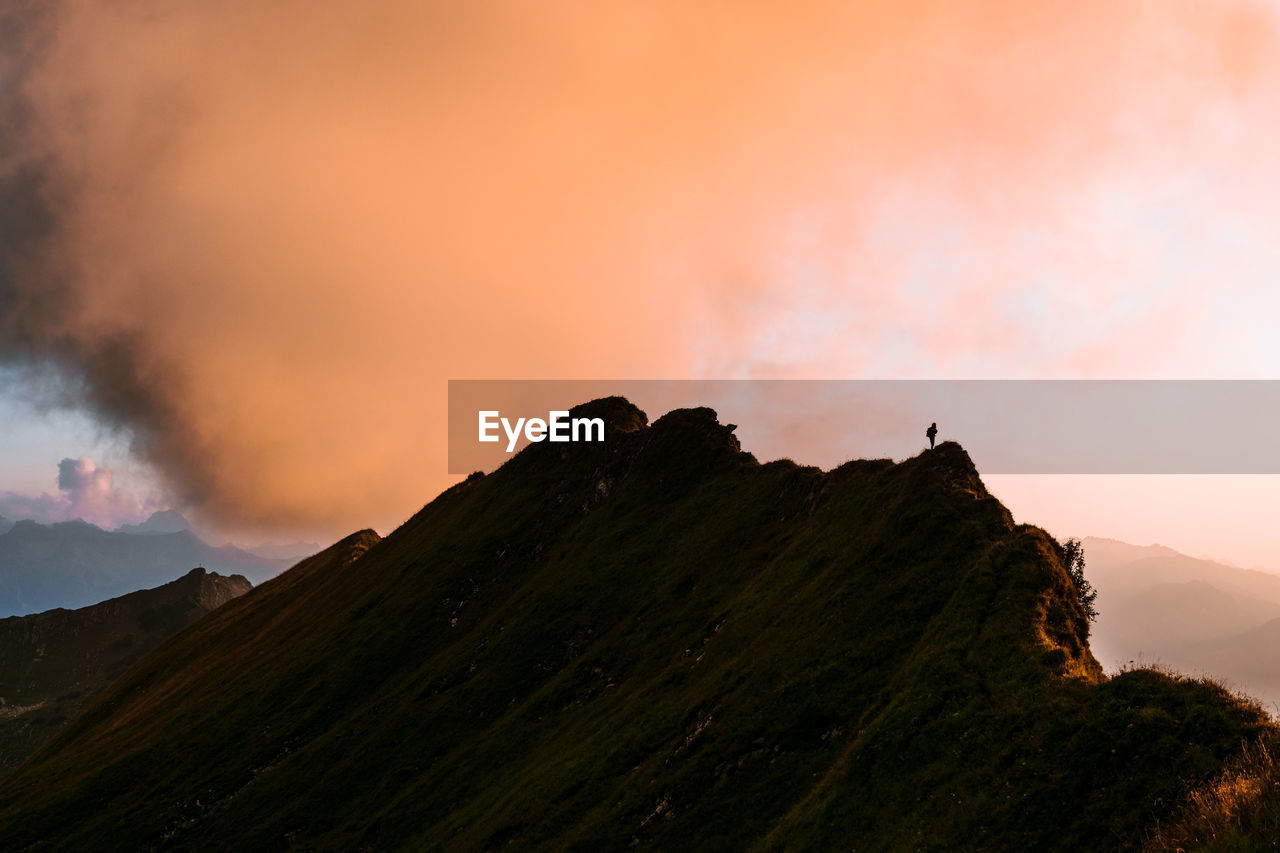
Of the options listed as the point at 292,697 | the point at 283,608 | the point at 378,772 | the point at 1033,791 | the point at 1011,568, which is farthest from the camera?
the point at 283,608

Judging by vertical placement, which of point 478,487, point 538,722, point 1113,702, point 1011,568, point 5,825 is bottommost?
point 5,825

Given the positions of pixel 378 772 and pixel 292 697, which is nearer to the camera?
pixel 378 772

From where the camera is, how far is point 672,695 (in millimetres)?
53031

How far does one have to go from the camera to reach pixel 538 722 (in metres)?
64.6

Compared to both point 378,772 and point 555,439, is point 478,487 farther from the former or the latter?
point 378,772

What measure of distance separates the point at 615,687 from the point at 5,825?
83499 mm

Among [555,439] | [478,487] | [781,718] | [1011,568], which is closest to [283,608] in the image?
[478,487]

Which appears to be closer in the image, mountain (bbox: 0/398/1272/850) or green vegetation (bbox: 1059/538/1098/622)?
mountain (bbox: 0/398/1272/850)

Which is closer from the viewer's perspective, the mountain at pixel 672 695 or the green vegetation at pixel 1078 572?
the mountain at pixel 672 695

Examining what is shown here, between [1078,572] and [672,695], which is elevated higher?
[1078,572]

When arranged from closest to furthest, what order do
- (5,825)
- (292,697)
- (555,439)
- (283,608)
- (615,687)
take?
1. (615,687)
2. (5,825)
3. (292,697)
4. (555,439)
5. (283,608)

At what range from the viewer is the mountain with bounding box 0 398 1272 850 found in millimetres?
29016

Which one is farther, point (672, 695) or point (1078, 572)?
point (1078, 572)

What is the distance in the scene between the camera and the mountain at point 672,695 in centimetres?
2902
